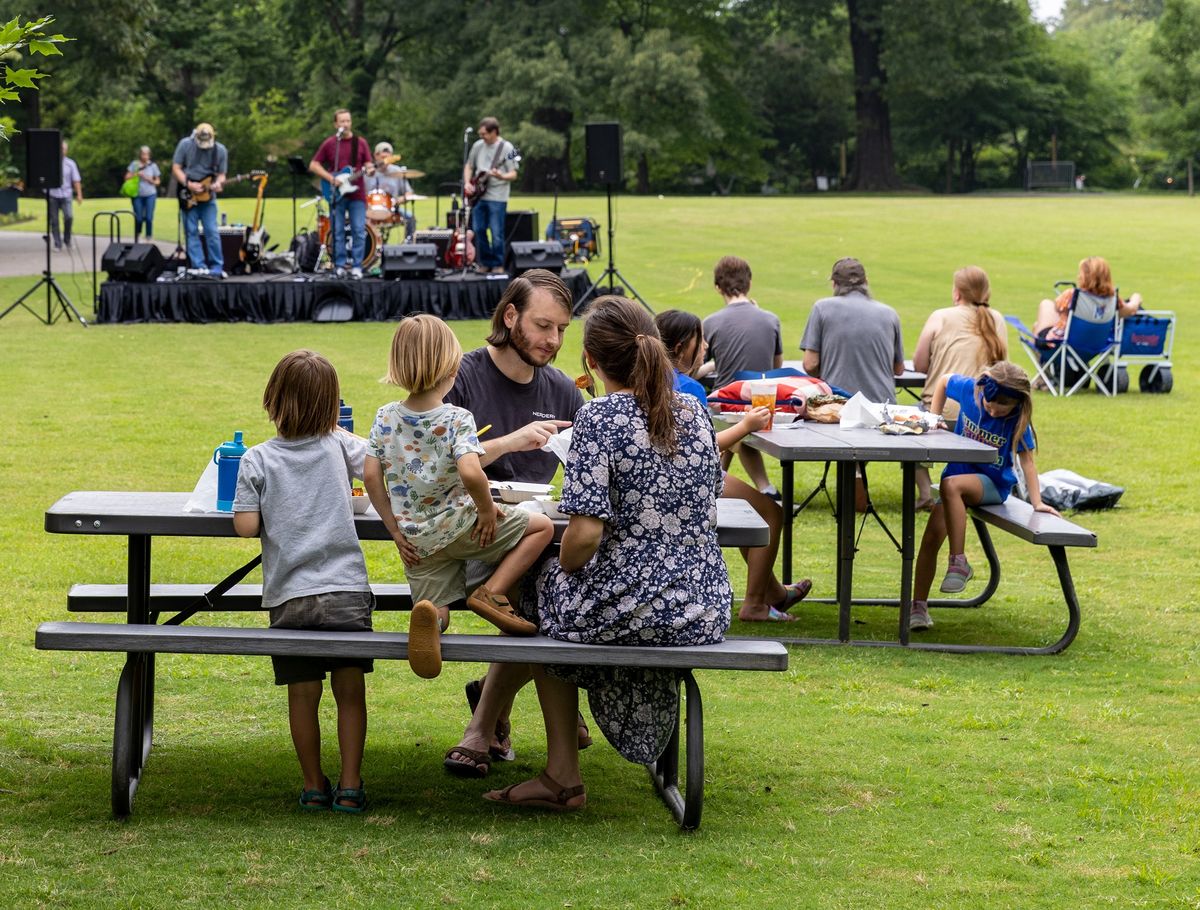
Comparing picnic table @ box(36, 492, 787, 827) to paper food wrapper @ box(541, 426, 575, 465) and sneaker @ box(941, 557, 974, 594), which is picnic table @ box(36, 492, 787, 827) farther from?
sneaker @ box(941, 557, 974, 594)

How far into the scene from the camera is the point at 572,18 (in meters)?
53.0

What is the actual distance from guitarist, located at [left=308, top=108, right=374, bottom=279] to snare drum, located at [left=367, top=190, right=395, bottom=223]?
13.5 inches

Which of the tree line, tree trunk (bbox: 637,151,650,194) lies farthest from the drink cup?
tree trunk (bbox: 637,151,650,194)

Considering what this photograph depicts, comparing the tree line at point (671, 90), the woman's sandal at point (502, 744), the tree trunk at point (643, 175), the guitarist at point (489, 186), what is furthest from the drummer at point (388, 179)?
the tree trunk at point (643, 175)

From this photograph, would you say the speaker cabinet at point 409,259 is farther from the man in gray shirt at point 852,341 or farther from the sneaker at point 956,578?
the sneaker at point 956,578

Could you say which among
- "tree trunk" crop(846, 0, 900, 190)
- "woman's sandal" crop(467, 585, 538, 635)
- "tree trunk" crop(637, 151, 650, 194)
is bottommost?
"woman's sandal" crop(467, 585, 538, 635)

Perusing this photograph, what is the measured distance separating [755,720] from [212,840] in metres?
2.01

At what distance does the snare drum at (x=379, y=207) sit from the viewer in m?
20.2

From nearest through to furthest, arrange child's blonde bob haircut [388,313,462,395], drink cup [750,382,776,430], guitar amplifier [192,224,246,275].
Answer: child's blonde bob haircut [388,313,462,395], drink cup [750,382,776,430], guitar amplifier [192,224,246,275]

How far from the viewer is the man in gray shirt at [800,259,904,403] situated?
27.4 ft

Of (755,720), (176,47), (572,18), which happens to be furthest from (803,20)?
(755,720)

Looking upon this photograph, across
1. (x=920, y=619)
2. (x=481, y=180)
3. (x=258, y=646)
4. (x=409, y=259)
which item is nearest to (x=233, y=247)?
(x=409, y=259)

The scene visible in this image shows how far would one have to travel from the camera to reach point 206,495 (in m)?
4.52

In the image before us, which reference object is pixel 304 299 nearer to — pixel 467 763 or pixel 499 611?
pixel 467 763
